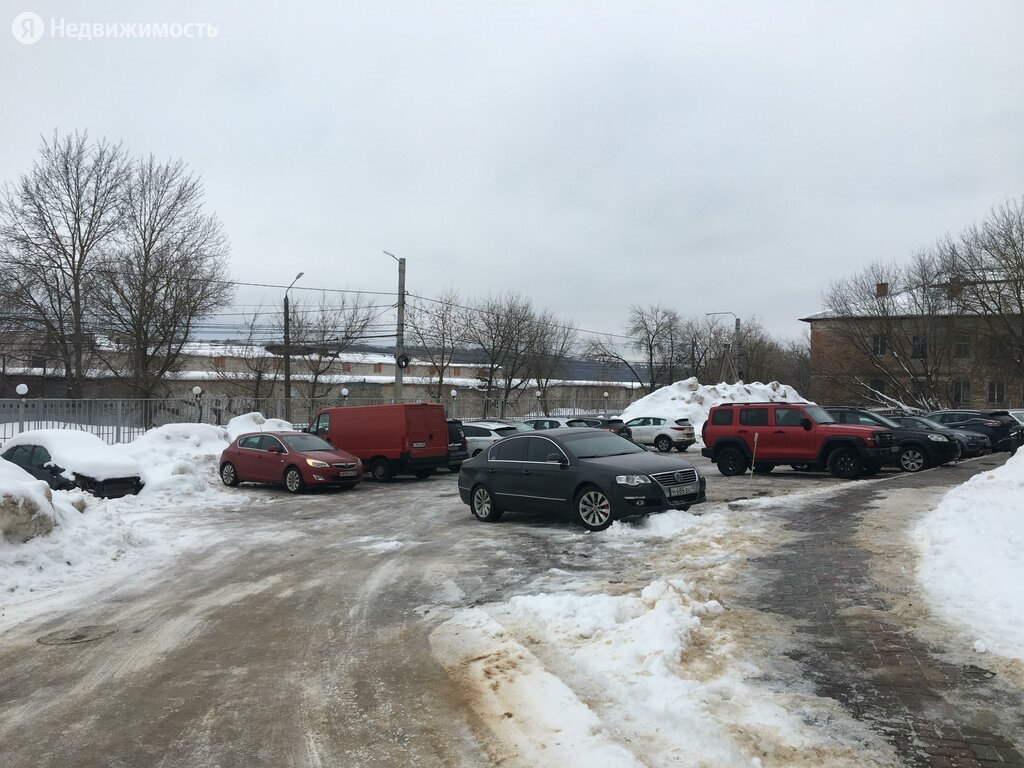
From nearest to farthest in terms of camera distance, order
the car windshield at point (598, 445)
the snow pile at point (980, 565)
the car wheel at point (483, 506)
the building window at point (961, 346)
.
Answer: the snow pile at point (980, 565), the car windshield at point (598, 445), the car wheel at point (483, 506), the building window at point (961, 346)

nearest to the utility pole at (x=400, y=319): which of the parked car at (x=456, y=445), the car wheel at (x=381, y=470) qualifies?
the parked car at (x=456, y=445)

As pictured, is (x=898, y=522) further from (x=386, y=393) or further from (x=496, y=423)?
(x=386, y=393)

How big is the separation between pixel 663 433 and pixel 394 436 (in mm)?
14486

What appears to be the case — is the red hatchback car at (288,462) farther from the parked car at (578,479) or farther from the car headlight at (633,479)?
the car headlight at (633,479)

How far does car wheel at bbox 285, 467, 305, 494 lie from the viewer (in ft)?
60.1

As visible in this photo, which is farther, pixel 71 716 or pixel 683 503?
pixel 683 503

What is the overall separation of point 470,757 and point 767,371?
7600 centimetres

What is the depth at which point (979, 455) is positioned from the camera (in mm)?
25906

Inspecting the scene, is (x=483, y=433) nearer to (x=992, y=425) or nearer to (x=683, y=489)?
(x=683, y=489)

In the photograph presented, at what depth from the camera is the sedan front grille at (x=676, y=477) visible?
1141 centimetres

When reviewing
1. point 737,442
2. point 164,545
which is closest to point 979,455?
point 737,442

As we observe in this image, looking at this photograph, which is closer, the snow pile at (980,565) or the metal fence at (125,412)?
the snow pile at (980,565)

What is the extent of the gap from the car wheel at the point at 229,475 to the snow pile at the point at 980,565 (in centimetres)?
1517

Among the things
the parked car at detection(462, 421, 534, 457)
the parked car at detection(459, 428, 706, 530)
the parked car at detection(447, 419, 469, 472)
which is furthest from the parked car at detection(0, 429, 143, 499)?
the parked car at detection(462, 421, 534, 457)
